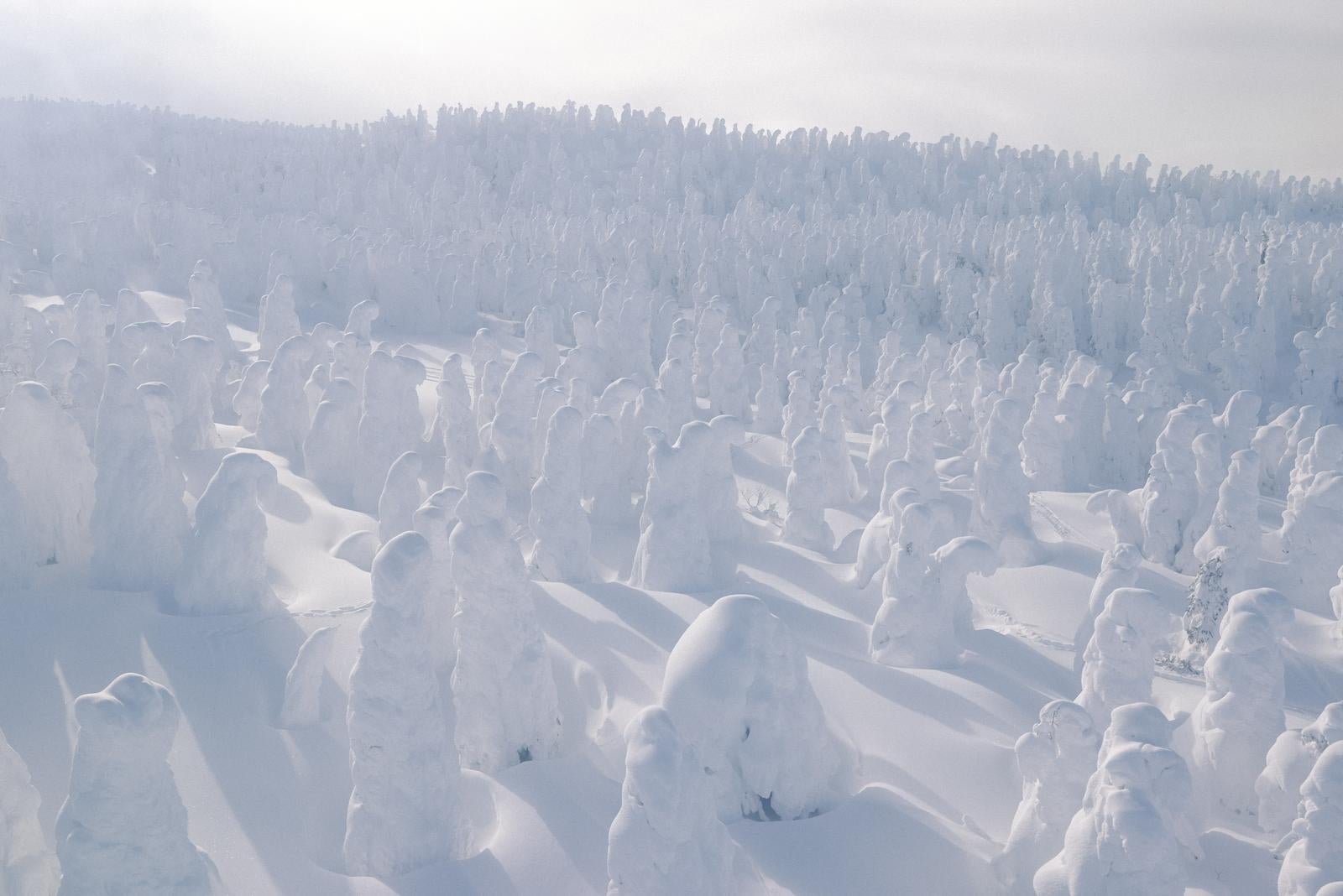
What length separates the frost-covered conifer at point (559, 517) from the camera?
11.0 metres

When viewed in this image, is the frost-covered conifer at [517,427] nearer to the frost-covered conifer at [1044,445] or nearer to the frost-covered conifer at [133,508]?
the frost-covered conifer at [133,508]

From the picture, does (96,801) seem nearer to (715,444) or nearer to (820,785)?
(820,785)

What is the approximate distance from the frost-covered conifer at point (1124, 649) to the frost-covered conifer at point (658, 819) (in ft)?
14.0

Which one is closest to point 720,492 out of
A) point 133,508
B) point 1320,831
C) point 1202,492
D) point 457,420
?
point 457,420

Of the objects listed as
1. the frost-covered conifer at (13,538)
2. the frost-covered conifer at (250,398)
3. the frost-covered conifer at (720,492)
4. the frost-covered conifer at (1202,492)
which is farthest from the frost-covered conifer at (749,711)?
the frost-covered conifer at (250,398)

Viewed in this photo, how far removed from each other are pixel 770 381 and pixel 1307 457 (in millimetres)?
10463

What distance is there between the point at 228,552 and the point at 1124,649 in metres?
7.61

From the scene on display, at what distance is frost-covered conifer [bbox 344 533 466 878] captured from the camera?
5887 mm

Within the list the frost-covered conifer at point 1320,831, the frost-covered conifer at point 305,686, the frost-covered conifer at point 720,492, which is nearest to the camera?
the frost-covered conifer at point 1320,831

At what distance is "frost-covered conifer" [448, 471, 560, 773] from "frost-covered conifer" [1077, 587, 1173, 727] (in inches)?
171

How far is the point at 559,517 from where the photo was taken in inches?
435

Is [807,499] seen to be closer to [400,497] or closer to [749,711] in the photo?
[400,497]

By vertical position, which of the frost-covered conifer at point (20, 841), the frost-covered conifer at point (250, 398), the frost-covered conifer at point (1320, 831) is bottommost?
the frost-covered conifer at point (250, 398)

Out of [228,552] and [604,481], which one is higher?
[228,552]
